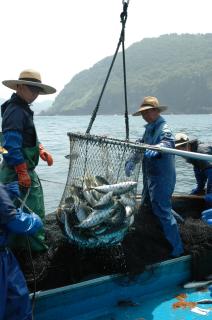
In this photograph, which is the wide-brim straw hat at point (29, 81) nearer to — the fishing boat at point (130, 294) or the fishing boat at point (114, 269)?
the fishing boat at point (114, 269)

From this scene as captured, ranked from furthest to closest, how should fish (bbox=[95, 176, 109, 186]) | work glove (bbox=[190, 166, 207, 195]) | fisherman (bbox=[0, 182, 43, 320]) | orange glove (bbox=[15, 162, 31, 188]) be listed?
work glove (bbox=[190, 166, 207, 195])
fish (bbox=[95, 176, 109, 186])
orange glove (bbox=[15, 162, 31, 188])
fisherman (bbox=[0, 182, 43, 320])

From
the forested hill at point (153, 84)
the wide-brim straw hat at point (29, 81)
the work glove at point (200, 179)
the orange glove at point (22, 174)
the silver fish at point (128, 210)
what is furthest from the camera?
the forested hill at point (153, 84)

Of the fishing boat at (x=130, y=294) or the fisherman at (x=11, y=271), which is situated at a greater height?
the fisherman at (x=11, y=271)

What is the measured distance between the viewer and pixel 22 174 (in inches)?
183

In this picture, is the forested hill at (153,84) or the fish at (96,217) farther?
the forested hill at (153,84)

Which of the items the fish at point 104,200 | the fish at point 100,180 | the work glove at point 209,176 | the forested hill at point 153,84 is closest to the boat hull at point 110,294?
the fish at point 104,200

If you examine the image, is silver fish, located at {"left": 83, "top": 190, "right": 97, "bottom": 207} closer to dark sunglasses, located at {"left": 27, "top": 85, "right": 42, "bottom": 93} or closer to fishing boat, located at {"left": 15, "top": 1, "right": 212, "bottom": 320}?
fishing boat, located at {"left": 15, "top": 1, "right": 212, "bottom": 320}

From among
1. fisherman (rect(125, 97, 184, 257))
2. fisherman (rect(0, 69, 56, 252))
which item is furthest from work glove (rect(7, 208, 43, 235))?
fisherman (rect(125, 97, 184, 257))

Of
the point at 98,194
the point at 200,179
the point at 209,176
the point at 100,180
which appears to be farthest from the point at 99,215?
the point at 200,179

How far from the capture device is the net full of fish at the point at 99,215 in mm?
4812

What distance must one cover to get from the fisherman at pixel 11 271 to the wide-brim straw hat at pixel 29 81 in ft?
4.98

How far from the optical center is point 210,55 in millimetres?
178375

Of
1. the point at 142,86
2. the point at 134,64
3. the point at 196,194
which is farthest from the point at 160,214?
the point at 134,64

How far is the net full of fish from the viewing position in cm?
Result: 481
